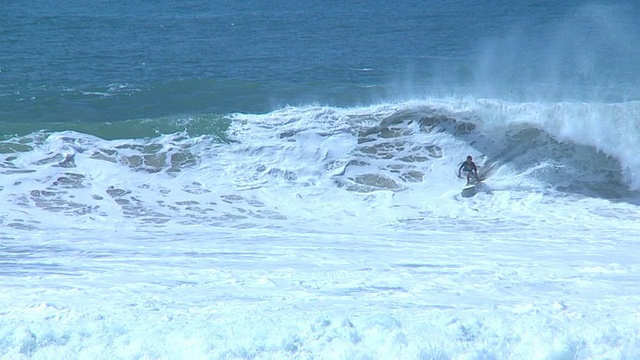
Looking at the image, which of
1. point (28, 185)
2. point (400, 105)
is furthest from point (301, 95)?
point (28, 185)

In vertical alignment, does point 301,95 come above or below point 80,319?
above

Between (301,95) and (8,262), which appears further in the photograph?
(301,95)

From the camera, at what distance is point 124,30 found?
3069cm

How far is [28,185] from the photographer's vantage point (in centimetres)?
1469

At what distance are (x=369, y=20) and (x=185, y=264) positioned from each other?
75.7ft

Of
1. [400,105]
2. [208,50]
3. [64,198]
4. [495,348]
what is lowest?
[495,348]

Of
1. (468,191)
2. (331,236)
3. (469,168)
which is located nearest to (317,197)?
(331,236)

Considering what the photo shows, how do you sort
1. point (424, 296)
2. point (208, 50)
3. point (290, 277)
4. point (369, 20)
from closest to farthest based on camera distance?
point (424, 296), point (290, 277), point (208, 50), point (369, 20)

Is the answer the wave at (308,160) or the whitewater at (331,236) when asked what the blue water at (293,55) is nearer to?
the wave at (308,160)

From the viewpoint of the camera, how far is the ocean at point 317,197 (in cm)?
895

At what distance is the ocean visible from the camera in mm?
8945

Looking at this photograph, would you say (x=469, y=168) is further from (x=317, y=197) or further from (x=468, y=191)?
(x=317, y=197)

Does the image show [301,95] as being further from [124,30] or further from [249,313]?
[249,313]

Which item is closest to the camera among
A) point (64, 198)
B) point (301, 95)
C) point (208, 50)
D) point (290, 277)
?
point (290, 277)
